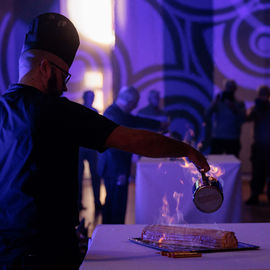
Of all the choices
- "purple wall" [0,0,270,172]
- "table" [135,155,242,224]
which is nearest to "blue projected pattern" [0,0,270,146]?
"purple wall" [0,0,270,172]

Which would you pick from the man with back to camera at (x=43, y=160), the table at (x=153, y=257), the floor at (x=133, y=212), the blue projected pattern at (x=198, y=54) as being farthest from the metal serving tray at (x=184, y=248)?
the blue projected pattern at (x=198, y=54)

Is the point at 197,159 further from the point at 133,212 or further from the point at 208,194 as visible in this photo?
the point at 133,212

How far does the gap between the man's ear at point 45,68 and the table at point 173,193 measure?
80.8 inches

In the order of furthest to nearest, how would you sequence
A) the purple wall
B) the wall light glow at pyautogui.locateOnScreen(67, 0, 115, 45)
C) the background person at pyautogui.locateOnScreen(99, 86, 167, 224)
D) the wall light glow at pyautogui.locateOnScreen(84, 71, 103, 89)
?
the purple wall
the wall light glow at pyautogui.locateOnScreen(84, 71, 103, 89)
the wall light glow at pyautogui.locateOnScreen(67, 0, 115, 45)
the background person at pyautogui.locateOnScreen(99, 86, 167, 224)

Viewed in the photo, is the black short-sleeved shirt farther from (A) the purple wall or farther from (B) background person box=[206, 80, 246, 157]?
(A) the purple wall

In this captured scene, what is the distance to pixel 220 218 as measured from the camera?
129 inches

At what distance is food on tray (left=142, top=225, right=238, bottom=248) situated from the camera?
1.38 m

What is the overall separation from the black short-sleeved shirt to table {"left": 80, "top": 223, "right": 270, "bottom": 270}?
6.9 inches

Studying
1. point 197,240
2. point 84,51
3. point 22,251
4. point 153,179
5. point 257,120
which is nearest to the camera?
point 22,251

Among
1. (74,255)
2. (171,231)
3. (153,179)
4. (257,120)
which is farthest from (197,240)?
(257,120)

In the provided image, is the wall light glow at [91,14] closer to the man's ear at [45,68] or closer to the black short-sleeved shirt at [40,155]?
the man's ear at [45,68]

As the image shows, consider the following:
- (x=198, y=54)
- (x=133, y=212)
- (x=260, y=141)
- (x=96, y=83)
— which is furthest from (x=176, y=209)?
(x=198, y=54)

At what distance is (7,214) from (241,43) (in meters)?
6.66

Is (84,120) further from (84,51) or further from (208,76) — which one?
(208,76)
